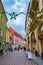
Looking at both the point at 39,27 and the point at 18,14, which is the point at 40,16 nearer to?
the point at 39,27

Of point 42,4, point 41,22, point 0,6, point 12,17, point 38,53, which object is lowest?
point 38,53

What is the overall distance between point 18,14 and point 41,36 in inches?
762

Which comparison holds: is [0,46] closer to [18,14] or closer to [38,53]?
[38,53]

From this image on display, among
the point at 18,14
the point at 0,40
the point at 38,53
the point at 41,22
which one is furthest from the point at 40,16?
the point at 0,40

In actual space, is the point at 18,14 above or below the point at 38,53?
above

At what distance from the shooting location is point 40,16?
3188cm

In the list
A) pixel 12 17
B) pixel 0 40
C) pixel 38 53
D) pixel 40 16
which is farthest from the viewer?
pixel 0 40

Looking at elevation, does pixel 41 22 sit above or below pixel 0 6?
below

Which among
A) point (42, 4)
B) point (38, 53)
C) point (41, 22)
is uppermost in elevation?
point (42, 4)

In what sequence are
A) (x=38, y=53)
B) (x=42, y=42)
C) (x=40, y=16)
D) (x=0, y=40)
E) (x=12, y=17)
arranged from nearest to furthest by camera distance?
(x=12, y=17)
(x=40, y=16)
(x=42, y=42)
(x=38, y=53)
(x=0, y=40)

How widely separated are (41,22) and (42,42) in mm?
3615

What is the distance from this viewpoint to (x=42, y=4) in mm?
31922

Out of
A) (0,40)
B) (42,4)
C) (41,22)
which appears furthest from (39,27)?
(0,40)

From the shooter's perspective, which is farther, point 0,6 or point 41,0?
point 0,6
